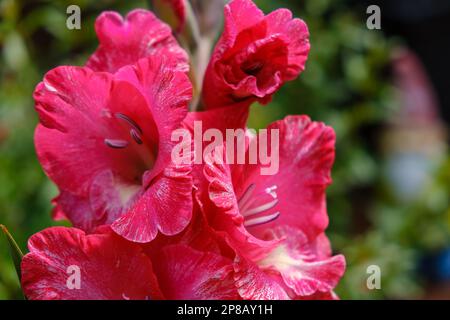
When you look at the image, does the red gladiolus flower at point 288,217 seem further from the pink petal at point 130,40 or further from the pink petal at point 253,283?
the pink petal at point 130,40

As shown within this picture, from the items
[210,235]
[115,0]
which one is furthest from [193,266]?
[115,0]

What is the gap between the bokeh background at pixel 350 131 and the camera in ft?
3.57

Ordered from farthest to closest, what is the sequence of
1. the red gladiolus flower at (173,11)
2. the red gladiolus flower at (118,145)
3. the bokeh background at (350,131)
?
the bokeh background at (350,131) → the red gladiolus flower at (173,11) → the red gladiolus flower at (118,145)

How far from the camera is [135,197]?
482 mm

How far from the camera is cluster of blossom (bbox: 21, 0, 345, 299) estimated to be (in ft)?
1.45

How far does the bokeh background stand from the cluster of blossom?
0.12m

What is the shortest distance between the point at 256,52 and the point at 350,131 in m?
1.09

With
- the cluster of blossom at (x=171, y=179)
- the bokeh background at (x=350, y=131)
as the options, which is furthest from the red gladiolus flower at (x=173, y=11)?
the bokeh background at (x=350, y=131)

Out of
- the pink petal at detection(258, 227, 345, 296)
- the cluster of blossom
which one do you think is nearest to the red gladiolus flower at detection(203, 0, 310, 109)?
the cluster of blossom

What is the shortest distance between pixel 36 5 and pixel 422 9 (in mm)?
1563

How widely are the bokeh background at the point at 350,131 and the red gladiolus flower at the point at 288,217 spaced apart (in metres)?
0.20

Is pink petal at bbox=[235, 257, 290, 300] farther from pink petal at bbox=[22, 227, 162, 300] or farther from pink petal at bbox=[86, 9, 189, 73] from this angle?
pink petal at bbox=[86, 9, 189, 73]

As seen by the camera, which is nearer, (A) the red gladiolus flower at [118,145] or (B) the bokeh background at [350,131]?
(A) the red gladiolus flower at [118,145]
